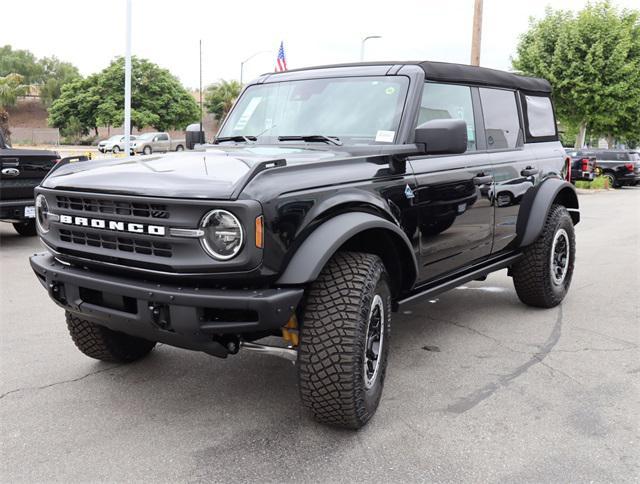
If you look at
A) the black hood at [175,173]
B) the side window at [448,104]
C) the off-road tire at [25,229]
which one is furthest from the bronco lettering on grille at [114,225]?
the off-road tire at [25,229]

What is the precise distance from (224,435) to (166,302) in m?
0.85

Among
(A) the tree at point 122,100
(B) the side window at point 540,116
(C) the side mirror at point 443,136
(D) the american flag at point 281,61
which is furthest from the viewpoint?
(A) the tree at point 122,100

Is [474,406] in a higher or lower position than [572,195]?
lower

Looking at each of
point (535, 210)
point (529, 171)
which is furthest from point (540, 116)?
point (535, 210)

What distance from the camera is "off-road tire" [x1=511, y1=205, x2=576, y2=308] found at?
17.3 ft

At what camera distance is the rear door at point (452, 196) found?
3857 mm

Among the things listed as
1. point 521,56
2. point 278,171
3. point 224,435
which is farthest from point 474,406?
point 521,56

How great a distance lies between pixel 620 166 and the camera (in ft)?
86.0

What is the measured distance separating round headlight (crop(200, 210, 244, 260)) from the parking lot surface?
0.98 meters

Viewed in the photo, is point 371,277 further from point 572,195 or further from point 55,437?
point 572,195

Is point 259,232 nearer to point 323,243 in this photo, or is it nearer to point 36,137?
point 323,243

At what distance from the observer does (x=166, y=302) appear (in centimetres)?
275

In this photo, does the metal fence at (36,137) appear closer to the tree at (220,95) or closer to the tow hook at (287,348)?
the tree at (220,95)

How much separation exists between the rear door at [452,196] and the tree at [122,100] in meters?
52.4
